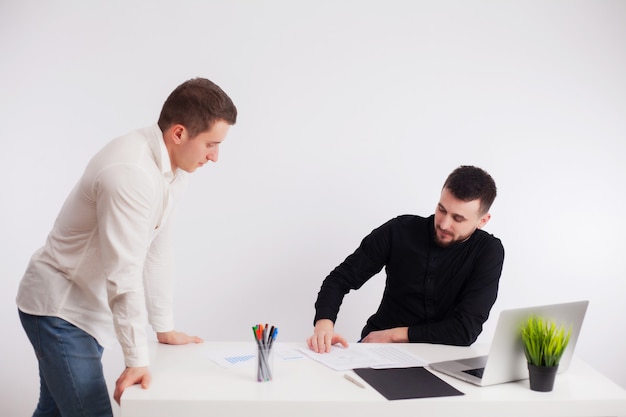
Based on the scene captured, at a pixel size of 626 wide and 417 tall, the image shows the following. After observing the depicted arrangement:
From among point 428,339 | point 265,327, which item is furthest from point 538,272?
point 265,327

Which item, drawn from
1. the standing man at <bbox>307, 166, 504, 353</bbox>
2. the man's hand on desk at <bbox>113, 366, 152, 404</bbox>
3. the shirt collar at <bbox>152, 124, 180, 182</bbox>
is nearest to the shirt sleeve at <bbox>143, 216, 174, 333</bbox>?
the shirt collar at <bbox>152, 124, 180, 182</bbox>

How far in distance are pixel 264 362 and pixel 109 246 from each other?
0.53 m

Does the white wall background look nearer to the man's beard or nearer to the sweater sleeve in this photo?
the sweater sleeve

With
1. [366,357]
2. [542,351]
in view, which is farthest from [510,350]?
[366,357]

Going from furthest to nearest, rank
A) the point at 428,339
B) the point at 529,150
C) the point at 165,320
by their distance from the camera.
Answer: the point at 529,150 < the point at 428,339 < the point at 165,320

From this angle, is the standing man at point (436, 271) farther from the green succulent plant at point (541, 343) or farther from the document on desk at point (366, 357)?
the green succulent plant at point (541, 343)

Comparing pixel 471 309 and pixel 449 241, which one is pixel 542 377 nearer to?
pixel 471 309

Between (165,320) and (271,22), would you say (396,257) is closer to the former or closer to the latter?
(165,320)

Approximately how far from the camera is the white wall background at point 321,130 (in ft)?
10.8

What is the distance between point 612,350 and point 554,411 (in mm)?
2163

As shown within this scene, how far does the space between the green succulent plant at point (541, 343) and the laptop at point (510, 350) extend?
2 cm

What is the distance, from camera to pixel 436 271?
2.69m

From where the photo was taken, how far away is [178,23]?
10.8 feet

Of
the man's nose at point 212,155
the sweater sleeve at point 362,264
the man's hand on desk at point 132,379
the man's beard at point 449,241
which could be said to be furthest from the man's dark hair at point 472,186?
the man's hand on desk at point 132,379
